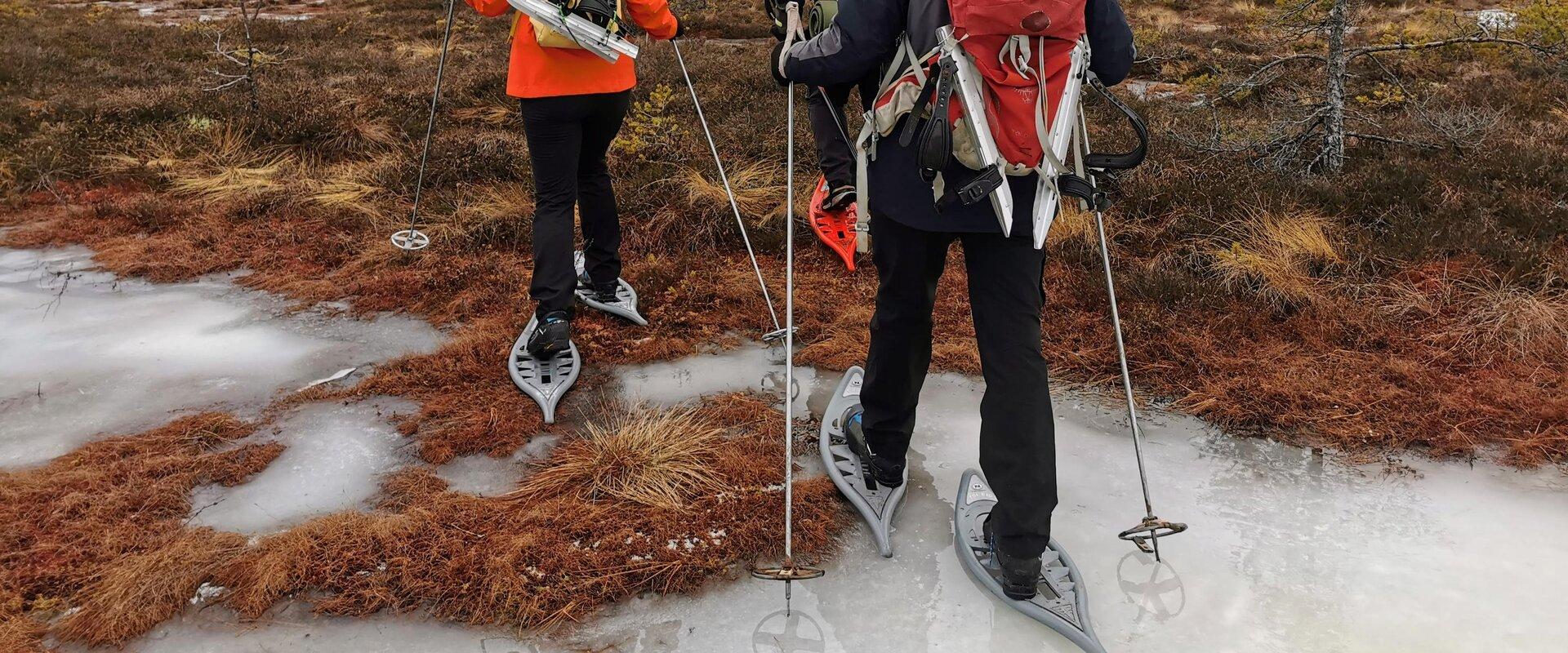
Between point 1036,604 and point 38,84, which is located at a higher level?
point 1036,604

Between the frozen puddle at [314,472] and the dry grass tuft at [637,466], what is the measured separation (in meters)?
0.75

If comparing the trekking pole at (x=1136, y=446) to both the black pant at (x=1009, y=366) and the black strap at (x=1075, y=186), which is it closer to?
the black strap at (x=1075, y=186)

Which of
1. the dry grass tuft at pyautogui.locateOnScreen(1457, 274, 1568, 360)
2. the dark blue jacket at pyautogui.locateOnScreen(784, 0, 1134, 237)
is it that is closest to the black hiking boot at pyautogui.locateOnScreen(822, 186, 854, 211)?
the dark blue jacket at pyautogui.locateOnScreen(784, 0, 1134, 237)

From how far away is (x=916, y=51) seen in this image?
294cm

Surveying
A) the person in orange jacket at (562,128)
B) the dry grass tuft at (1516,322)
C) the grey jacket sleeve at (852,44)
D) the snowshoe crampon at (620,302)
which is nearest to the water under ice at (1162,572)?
the person in orange jacket at (562,128)

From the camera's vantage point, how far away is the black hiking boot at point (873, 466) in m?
3.82

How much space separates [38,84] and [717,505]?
490 inches

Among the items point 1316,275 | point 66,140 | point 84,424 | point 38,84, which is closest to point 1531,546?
point 1316,275

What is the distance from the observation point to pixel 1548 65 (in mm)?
10133

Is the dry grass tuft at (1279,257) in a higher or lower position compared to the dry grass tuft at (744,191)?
higher

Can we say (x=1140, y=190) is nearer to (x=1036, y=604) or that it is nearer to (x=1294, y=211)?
(x=1294, y=211)

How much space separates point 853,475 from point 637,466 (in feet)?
3.13

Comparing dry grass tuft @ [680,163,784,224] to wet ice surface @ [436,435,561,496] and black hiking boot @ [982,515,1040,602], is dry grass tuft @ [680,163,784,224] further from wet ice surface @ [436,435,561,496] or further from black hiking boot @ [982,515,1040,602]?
black hiking boot @ [982,515,1040,602]

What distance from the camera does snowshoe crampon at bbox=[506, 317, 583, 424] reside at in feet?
15.1
